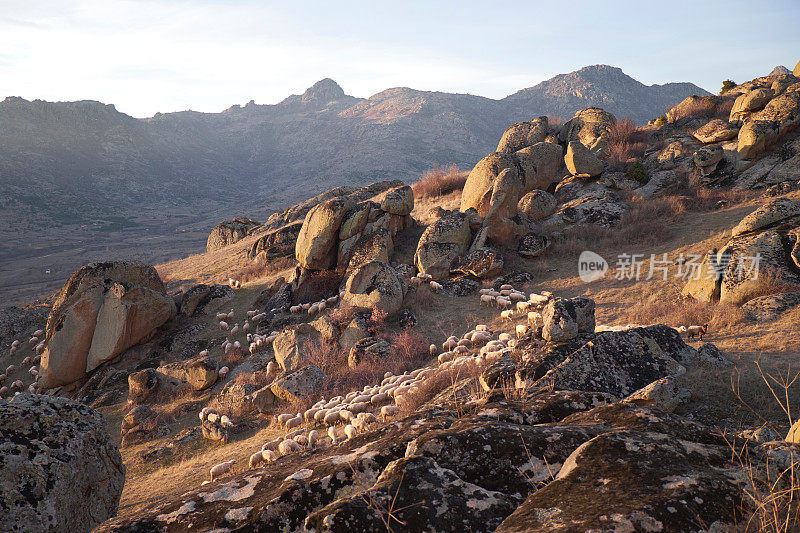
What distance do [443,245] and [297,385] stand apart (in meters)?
8.32

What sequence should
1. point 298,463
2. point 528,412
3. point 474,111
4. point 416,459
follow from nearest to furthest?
1. point 416,459
2. point 298,463
3. point 528,412
4. point 474,111

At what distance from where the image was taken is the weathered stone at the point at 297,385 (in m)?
9.68

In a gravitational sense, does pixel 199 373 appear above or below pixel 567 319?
below

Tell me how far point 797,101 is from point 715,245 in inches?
485

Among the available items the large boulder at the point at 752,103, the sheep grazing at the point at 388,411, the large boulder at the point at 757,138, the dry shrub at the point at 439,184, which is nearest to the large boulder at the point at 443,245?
the sheep grazing at the point at 388,411

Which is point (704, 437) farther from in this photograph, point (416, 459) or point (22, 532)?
point (22, 532)

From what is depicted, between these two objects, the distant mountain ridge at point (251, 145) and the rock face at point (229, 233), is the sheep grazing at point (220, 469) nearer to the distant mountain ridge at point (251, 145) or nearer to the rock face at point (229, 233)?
the rock face at point (229, 233)

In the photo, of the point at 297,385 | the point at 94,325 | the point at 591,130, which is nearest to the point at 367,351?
the point at 297,385

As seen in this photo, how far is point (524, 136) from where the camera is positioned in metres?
27.2

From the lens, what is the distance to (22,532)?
3596 millimetres

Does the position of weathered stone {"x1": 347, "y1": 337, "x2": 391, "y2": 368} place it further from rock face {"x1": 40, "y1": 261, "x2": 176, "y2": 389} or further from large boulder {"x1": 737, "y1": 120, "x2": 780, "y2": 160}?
large boulder {"x1": 737, "y1": 120, "x2": 780, "y2": 160}

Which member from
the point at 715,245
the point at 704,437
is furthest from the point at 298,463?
the point at 715,245

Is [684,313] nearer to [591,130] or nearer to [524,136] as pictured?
[591,130]

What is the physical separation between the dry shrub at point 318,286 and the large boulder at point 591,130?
17331 mm
